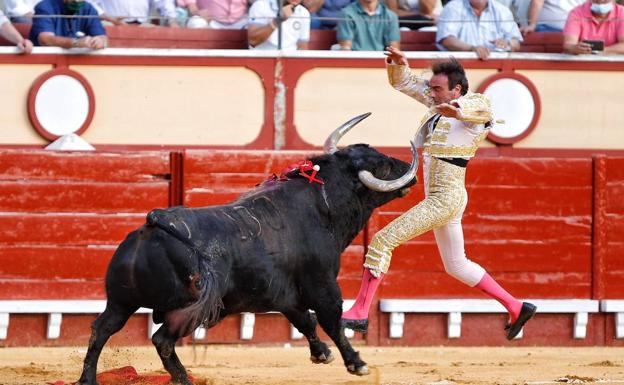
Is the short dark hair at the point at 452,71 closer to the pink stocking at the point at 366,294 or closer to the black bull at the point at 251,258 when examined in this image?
the black bull at the point at 251,258

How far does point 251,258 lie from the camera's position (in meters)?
5.63

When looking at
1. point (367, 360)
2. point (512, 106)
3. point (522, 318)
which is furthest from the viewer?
point (512, 106)

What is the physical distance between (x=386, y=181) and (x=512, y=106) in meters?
3.58

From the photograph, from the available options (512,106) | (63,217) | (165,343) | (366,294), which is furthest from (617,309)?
(165,343)

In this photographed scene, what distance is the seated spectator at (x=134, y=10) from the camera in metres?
9.06

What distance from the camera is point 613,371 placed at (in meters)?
7.19

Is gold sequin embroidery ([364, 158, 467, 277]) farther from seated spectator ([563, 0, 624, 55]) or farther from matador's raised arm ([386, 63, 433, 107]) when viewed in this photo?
seated spectator ([563, 0, 624, 55])

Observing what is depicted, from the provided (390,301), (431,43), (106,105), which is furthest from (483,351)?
(106,105)

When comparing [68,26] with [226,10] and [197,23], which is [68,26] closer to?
[197,23]

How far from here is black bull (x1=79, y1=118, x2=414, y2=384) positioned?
5402 millimetres

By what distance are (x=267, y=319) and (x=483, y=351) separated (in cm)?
134

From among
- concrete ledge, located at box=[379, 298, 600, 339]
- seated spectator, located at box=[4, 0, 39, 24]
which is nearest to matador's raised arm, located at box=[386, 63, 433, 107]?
concrete ledge, located at box=[379, 298, 600, 339]

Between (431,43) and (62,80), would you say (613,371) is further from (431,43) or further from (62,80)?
(62,80)

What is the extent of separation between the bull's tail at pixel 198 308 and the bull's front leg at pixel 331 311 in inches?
23.7
